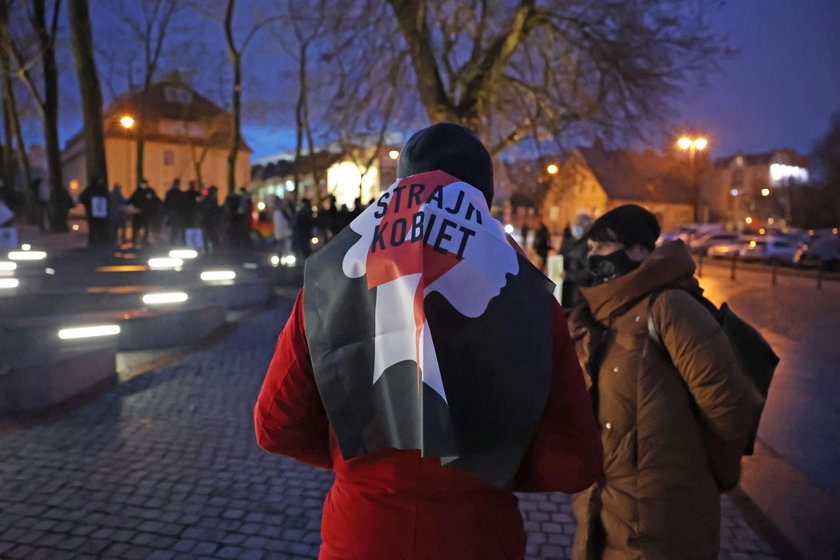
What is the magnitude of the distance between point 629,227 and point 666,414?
80 centimetres

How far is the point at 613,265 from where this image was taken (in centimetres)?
285

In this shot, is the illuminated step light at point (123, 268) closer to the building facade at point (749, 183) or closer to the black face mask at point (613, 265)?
the black face mask at point (613, 265)

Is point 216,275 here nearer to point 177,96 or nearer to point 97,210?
point 97,210

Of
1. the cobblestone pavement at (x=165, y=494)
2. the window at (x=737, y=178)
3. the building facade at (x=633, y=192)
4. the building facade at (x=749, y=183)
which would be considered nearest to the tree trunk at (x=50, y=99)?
the cobblestone pavement at (x=165, y=494)

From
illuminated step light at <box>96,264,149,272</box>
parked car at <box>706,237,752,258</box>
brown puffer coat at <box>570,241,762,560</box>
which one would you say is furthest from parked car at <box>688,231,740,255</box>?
brown puffer coat at <box>570,241,762,560</box>

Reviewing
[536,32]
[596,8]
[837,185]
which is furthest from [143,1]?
[837,185]

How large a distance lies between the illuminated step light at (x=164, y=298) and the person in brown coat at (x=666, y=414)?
9061mm

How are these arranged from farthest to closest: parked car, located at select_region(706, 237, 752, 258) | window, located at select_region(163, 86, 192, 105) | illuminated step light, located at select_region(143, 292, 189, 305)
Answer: window, located at select_region(163, 86, 192, 105)
parked car, located at select_region(706, 237, 752, 258)
illuminated step light, located at select_region(143, 292, 189, 305)

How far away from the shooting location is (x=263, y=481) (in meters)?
5.14

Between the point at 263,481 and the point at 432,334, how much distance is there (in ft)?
13.8

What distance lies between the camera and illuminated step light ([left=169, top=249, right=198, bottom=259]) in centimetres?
1470

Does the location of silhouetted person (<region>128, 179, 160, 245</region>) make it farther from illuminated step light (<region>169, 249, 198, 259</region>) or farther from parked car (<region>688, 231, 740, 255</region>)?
parked car (<region>688, 231, 740, 255</region>)

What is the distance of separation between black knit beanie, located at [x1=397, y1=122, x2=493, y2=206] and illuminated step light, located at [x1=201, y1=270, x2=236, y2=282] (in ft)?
39.5

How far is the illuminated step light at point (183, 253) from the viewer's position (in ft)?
48.2
